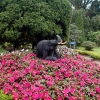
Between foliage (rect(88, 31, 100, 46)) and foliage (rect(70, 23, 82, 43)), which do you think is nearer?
foliage (rect(70, 23, 82, 43))

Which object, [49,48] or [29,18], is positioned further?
[29,18]

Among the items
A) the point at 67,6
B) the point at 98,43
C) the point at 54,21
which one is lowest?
the point at 98,43

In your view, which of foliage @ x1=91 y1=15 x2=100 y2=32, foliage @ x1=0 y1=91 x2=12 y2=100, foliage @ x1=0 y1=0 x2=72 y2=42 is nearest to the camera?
foliage @ x1=0 y1=91 x2=12 y2=100

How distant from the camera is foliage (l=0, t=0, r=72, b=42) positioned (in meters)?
5.53

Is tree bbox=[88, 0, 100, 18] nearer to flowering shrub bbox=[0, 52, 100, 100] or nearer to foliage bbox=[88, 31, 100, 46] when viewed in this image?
foliage bbox=[88, 31, 100, 46]

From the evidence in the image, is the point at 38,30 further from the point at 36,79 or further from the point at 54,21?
the point at 36,79

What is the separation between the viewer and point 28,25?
5520mm

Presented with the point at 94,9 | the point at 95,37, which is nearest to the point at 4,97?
the point at 95,37

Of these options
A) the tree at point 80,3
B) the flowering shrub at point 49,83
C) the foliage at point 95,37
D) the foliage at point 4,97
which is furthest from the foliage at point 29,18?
the tree at point 80,3

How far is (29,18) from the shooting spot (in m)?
5.54

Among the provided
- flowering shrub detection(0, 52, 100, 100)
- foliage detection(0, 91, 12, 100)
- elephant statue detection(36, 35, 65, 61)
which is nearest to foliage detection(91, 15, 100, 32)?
elephant statue detection(36, 35, 65, 61)

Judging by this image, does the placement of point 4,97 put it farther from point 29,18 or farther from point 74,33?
point 74,33

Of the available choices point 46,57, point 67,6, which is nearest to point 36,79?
point 46,57

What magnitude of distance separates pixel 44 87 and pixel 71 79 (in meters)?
0.65
